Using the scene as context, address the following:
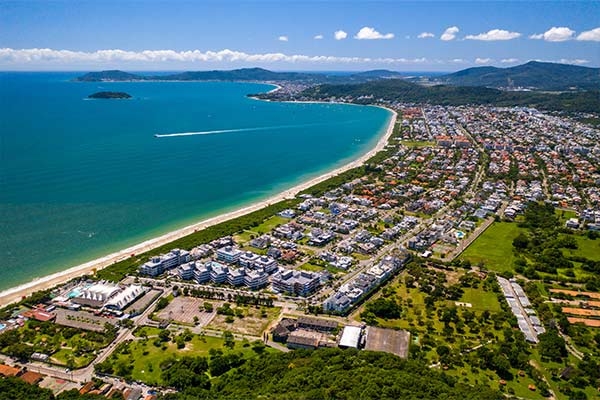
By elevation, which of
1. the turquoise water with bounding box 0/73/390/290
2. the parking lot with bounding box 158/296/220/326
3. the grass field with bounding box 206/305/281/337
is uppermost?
the turquoise water with bounding box 0/73/390/290

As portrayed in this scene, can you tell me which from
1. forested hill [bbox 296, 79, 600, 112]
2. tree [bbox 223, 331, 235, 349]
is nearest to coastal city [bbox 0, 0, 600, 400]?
tree [bbox 223, 331, 235, 349]

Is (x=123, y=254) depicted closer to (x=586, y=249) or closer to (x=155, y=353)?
(x=155, y=353)

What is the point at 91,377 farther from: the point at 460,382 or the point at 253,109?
the point at 253,109

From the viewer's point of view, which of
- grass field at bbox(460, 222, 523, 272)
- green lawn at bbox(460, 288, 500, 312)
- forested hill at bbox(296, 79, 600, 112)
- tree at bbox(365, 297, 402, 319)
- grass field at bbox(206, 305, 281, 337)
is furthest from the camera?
forested hill at bbox(296, 79, 600, 112)

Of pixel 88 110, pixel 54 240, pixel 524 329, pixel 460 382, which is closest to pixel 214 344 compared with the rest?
pixel 460 382

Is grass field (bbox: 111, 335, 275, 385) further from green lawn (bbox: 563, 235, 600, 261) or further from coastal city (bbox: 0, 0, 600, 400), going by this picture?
green lawn (bbox: 563, 235, 600, 261)

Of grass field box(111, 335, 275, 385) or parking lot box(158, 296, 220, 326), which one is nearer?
grass field box(111, 335, 275, 385)

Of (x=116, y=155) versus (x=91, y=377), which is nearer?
(x=91, y=377)
